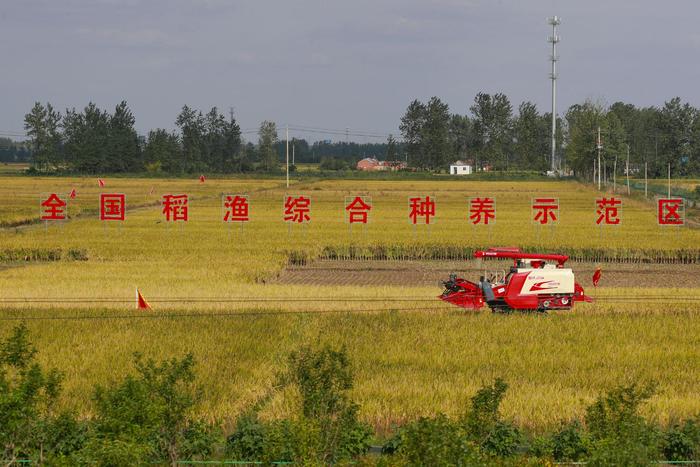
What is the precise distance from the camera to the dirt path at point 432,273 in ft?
92.4

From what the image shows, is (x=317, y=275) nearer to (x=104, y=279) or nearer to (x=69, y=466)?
(x=104, y=279)

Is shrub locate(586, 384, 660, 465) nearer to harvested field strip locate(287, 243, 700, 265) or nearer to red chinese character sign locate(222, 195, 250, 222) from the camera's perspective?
harvested field strip locate(287, 243, 700, 265)

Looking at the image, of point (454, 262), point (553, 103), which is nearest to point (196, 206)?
point (454, 262)

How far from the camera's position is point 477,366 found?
1498 centimetres

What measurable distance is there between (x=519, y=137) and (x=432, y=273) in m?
120

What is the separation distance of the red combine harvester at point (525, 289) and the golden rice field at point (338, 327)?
37cm

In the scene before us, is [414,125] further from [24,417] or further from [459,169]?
[24,417]

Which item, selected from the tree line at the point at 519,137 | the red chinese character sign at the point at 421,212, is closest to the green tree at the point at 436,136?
the tree line at the point at 519,137

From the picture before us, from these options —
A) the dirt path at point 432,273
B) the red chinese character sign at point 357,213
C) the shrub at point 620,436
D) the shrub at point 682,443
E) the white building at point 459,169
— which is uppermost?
the white building at point 459,169

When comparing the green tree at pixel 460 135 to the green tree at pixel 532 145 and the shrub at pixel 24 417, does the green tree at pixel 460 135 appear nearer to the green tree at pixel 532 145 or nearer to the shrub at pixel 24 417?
the green tree at pixel 532 145

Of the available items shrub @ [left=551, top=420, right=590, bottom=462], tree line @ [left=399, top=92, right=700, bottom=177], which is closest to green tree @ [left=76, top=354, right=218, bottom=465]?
shrub @ [left=551, top=420, right=590, bottom=462]

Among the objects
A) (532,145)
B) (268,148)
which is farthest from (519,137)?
(268,148)

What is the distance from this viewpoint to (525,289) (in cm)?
1948

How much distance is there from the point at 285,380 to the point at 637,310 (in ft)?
33.8
